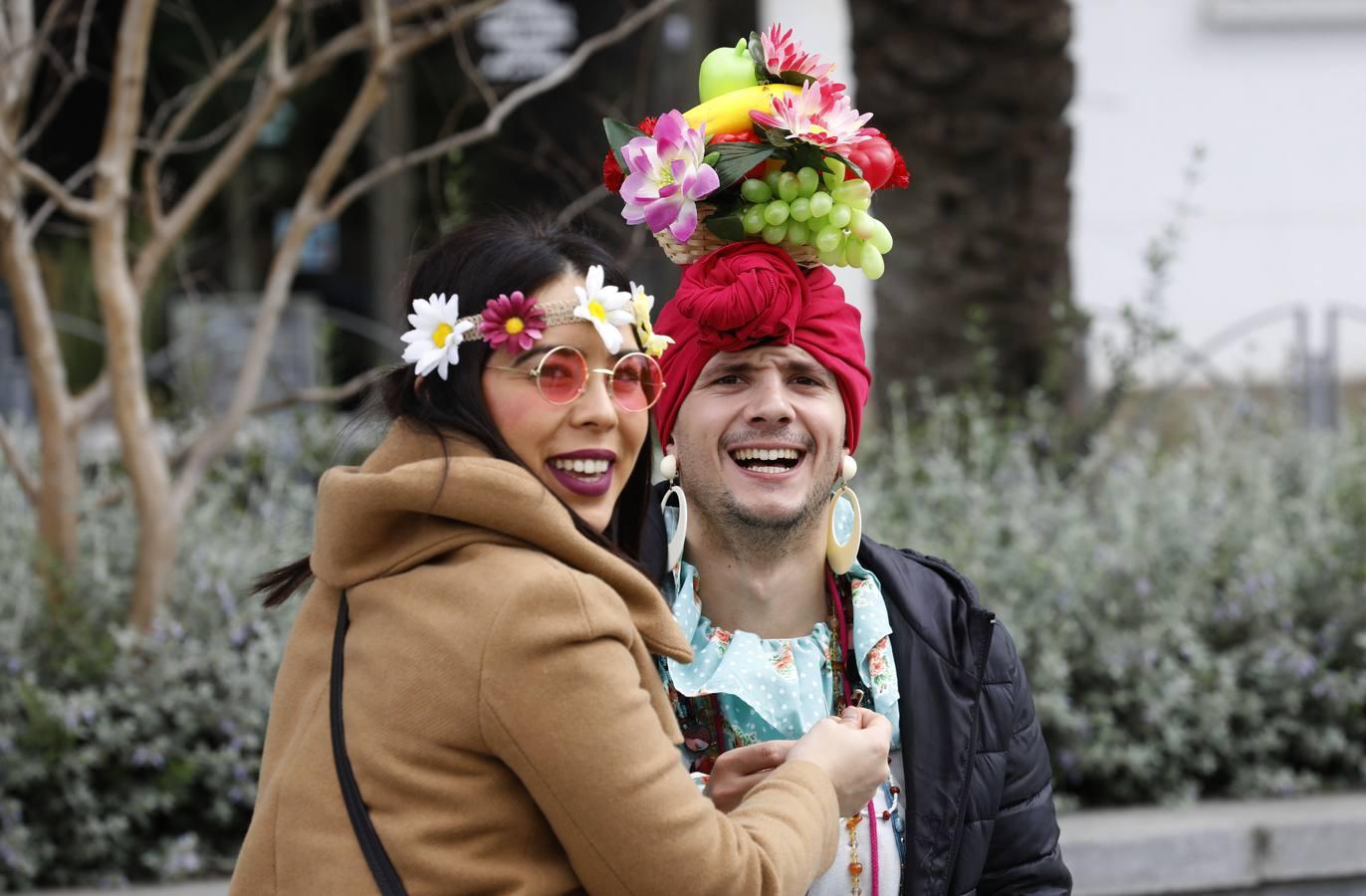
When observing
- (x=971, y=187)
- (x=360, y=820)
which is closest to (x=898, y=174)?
(x=360, y=820)

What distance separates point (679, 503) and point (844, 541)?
11.0 inches

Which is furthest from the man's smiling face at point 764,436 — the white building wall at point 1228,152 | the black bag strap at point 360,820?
the white building wall at point 1228,152

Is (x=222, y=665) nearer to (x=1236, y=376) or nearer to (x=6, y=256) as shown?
(x=6, y=256)

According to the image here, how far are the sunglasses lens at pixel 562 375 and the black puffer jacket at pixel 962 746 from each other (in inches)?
24.9

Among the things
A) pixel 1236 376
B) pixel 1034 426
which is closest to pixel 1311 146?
A: pixel 1236 376

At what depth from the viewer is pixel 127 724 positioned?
173 inches

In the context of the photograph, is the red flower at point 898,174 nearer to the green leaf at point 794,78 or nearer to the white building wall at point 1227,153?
the green leaf at point 794,78

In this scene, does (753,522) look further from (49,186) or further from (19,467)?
(19,467)

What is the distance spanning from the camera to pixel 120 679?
4598 millimetres

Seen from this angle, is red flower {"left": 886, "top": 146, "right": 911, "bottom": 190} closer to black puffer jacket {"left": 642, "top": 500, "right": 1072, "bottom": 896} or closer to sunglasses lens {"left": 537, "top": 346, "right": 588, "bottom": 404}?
black puffer jacket {"left": 642, "top": 500, "right": 1072, "bottom": 896}

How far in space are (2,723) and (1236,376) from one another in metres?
6.46

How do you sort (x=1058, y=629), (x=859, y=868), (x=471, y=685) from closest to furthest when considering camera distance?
(x=471, y=685)
(x=859, y=868)
(x=1058, y=629)

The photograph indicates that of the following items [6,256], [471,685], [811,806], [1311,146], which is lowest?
[811,806]

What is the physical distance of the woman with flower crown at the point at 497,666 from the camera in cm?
178
